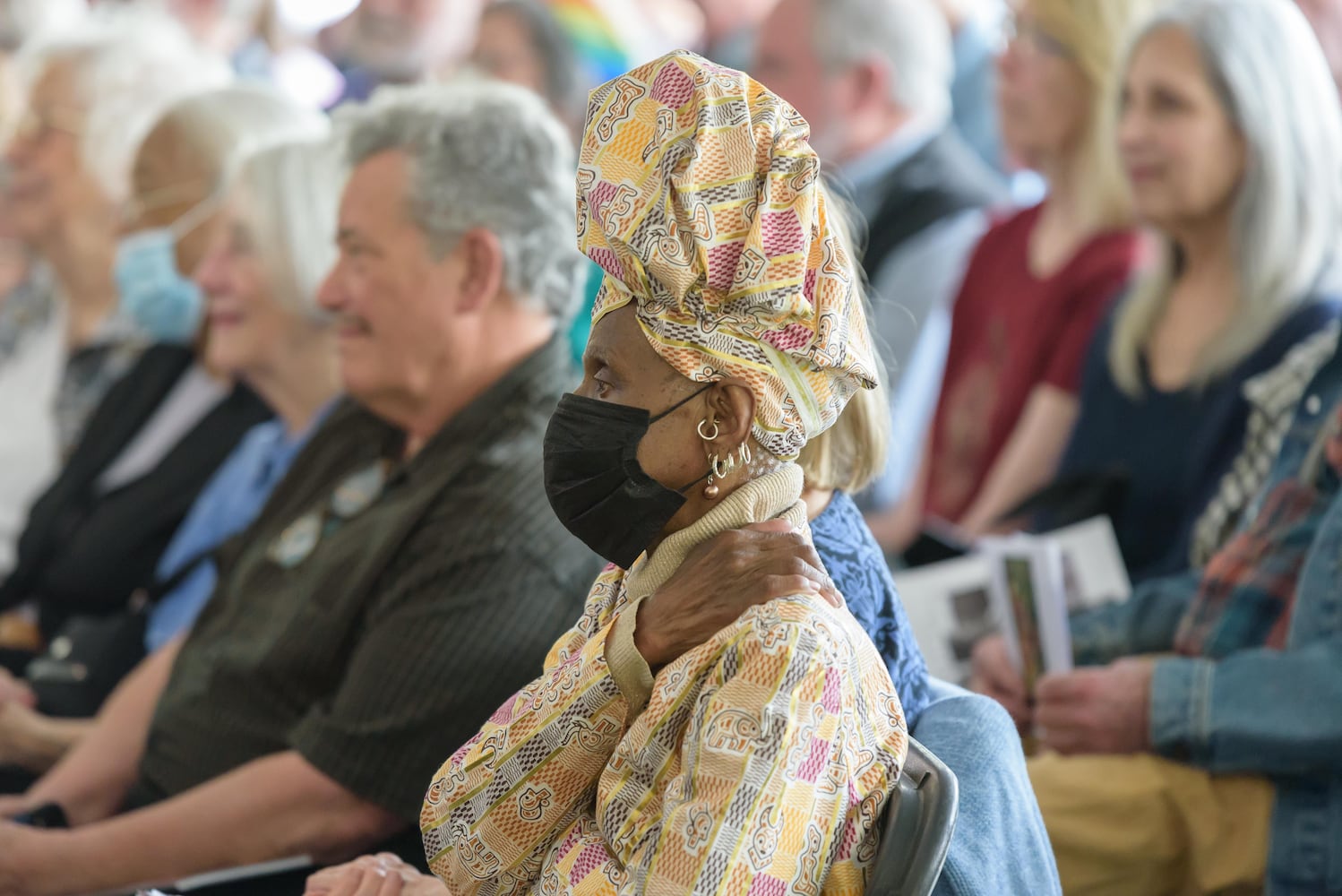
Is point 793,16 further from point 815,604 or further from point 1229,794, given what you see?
point 815,604

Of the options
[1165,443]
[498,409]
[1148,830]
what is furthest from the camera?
[1165,443]

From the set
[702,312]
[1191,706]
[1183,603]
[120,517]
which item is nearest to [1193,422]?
[1183,603]

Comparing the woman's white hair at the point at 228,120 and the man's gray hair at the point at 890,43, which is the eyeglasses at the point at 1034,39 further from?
the woman's white hair at the point at 228,120

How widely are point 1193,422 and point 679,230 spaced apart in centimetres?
188

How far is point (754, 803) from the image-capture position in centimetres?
132

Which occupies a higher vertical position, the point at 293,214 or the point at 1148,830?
the point at 293,214

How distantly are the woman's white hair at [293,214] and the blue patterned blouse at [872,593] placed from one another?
5.84 feet

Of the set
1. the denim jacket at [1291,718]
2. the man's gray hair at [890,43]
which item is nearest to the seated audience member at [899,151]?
the man's gray hair at [890,43]

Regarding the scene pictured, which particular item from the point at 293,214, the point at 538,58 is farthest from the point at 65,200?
the point at 293,214

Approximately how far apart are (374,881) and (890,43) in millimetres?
3368

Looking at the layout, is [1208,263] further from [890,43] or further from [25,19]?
[25,19]

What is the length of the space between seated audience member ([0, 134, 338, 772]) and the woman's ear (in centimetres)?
191

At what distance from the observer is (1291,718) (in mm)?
2102

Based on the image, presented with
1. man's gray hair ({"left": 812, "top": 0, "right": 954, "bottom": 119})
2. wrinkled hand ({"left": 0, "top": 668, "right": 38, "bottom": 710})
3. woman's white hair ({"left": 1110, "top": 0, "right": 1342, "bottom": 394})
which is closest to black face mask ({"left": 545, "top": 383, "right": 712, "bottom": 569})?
woman's white hair ({"left": 1110, "top": 0, "right": 1342, "bottom": 394})
